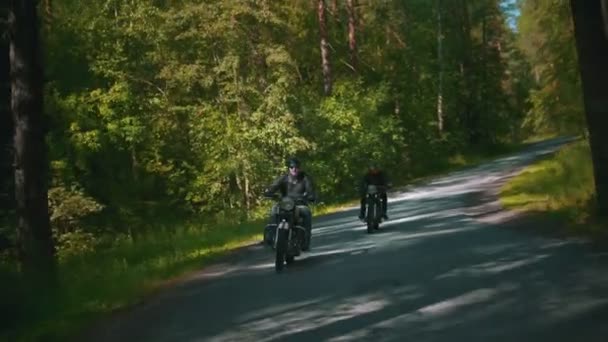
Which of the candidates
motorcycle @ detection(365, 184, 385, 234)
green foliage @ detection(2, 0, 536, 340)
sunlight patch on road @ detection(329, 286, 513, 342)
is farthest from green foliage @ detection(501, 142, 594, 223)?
green foliage @ detection(2, 0, 536, 340)

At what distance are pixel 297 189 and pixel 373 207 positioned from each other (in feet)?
13.8

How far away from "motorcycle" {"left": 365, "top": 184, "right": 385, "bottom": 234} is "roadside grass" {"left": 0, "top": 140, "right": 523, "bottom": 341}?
319 centimetres

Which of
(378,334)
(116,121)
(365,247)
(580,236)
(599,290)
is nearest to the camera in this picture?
(378,334)

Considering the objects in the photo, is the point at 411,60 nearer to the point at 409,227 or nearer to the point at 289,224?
the point at 409,227

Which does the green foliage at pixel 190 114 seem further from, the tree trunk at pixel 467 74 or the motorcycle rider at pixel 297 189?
the tree trunk at pixel 467 74

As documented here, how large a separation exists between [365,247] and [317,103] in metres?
21.0

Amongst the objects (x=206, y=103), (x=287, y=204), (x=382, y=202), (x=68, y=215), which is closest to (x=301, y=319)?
(x=287, y=204)


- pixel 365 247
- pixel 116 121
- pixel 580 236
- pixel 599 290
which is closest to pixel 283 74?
pixel 116 121

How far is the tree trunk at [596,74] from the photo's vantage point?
1369 cm

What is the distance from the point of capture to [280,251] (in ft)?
42.2

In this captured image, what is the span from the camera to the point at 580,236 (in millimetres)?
13102

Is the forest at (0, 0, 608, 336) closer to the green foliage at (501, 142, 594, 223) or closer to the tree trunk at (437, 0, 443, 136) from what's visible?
the green foliage at (501, 142, 594, 223)

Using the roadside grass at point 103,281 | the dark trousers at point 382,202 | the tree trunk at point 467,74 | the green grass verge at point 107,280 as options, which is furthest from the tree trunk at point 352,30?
the dark trousers at point 382,202

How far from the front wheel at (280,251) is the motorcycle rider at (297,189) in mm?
804
